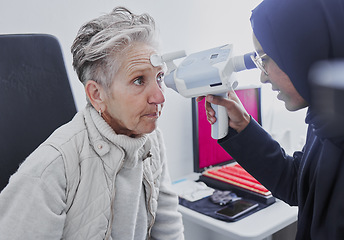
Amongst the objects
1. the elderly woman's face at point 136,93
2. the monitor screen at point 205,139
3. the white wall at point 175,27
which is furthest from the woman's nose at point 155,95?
the monitor screen at point 205,139

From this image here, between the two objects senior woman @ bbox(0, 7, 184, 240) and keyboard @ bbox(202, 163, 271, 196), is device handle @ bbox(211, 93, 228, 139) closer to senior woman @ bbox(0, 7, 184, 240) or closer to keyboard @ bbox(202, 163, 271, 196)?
senior woman @ bbox(0, 7, 184, 240)

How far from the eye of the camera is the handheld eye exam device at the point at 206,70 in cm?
85

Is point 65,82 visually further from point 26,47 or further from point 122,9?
point 122,9

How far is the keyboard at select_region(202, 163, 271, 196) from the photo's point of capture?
153 centimetres

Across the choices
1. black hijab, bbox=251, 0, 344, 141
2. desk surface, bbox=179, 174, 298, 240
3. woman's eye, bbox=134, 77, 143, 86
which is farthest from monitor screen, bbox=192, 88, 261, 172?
black hijab, bbox=251, 0, 344, 141

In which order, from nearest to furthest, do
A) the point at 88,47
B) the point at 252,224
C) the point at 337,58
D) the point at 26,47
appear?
1. the point at 337,58
2. the point at 88,47
3. the point at 26,47
4. the point at 252,224

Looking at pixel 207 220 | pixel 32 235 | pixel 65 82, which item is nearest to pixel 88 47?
pixel 65 82

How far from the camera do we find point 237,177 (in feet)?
5.46

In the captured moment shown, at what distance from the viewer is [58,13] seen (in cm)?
135

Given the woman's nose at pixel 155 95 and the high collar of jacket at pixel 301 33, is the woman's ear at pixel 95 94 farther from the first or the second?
the high collar of jacket at pixel 301 33

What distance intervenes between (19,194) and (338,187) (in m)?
0.72

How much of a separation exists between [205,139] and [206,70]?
0.96 m

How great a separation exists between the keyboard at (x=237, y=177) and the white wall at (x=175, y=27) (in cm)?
22

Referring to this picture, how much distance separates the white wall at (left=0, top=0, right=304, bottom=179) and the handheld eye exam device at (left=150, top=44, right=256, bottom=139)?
0.60 m
